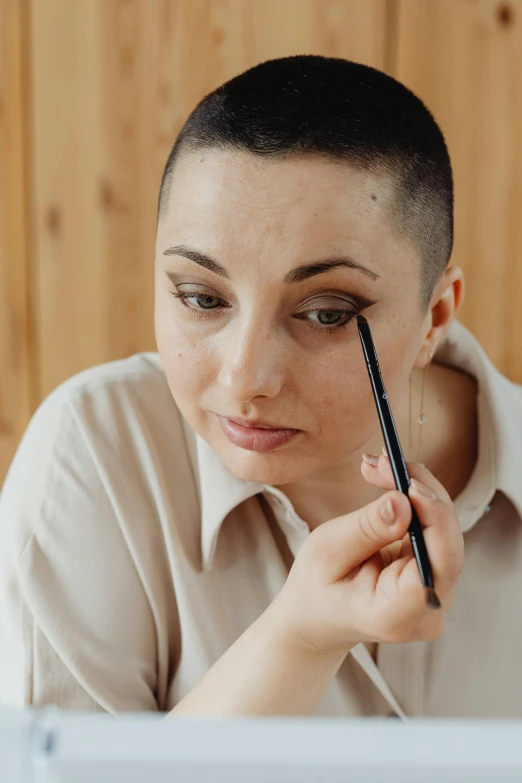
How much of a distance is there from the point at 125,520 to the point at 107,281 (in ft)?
3.01

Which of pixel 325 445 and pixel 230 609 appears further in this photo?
pixel 230 609

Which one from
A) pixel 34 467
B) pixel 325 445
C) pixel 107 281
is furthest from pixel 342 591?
pixel 107 281

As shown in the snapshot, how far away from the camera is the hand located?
2.05 ft

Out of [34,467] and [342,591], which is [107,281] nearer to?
[34,467]

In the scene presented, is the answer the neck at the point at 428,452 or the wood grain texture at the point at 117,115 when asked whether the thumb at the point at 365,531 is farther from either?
the wood grain texture at the point at 117,115

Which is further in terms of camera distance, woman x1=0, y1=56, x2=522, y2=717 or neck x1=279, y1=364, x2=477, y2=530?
neck x1=279, y1=364, x2=477, y2=530

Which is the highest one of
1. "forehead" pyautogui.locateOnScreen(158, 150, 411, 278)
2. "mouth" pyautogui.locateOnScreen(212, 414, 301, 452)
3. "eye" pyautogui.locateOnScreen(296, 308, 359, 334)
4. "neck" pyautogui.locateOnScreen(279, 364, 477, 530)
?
"forehead" pyautogui.locateOnScreen(158, 150, 411, 278)

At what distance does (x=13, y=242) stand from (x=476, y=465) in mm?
1135

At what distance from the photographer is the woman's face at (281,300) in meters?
0.77

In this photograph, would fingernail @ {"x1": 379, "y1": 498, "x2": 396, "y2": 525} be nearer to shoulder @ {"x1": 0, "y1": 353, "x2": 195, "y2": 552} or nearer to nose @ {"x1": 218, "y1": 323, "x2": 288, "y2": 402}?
nose @ {"x1": 218, "y1": 323, "x2": 288, "y2": 402}

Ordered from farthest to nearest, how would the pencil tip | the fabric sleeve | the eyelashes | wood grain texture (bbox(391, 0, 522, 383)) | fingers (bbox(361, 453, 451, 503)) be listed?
1. wood grain texture (bbox(391, 0, 522, 383))
2. the fabric sleeve
3. the eyelashes
4. fingers (bbox(361, 453, 451, 503))
5. the pencil tip

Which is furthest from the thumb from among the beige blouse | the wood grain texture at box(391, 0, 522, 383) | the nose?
the wood grain texture at box(391, 0, 522, 383)

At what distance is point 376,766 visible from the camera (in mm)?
351

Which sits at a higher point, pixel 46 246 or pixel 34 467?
pixel 46 246
